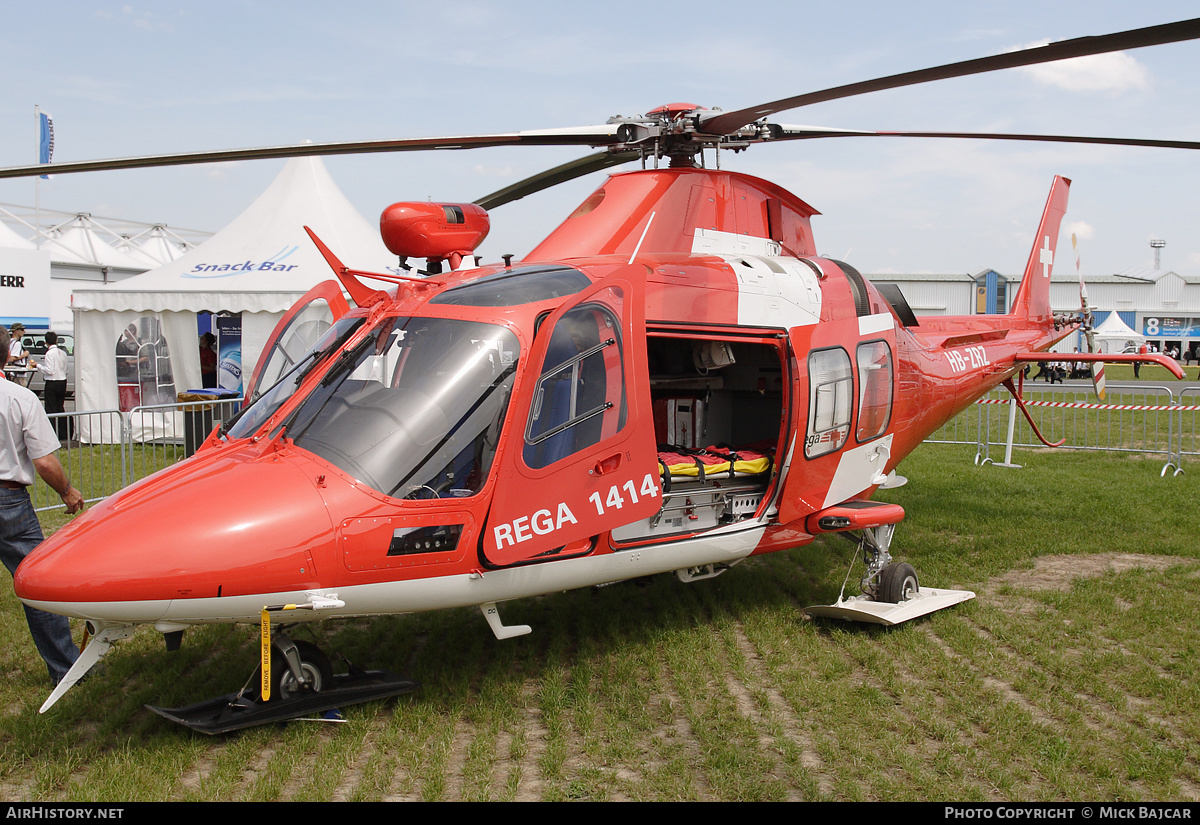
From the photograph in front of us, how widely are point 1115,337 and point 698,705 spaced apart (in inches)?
2131

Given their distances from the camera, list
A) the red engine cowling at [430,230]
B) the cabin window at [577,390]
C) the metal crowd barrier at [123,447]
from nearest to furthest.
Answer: the cabin window at [577,390] < the red engine cowling at [430,230] < the metal crowd barrier at [123,447]

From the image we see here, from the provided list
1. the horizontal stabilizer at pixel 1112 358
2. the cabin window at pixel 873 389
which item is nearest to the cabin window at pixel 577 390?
the cabin window at pixel 873 389

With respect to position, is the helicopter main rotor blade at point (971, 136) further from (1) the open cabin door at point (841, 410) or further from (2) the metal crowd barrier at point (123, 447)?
(2) the metal crowd barrier at point (123, 447)

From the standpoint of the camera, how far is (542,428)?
4.68 metres

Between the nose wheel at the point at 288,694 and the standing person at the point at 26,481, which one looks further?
the standing person at the point at 26,481

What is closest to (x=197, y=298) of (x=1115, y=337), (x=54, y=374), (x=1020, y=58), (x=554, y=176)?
(x=54, y=374)

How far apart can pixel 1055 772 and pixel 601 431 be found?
2.74 m

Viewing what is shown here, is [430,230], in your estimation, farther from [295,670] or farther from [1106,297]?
[1106,297]

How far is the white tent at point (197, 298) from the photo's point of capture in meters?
14.3

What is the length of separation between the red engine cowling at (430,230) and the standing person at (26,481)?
220 centimetres

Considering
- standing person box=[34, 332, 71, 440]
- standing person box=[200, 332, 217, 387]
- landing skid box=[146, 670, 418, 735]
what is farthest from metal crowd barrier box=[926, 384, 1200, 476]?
standing person box=[34, 332, 71, 440]

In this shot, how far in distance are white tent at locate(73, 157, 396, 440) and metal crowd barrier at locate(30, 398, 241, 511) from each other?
0.72 m

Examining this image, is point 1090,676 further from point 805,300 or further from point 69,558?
point 69,558
